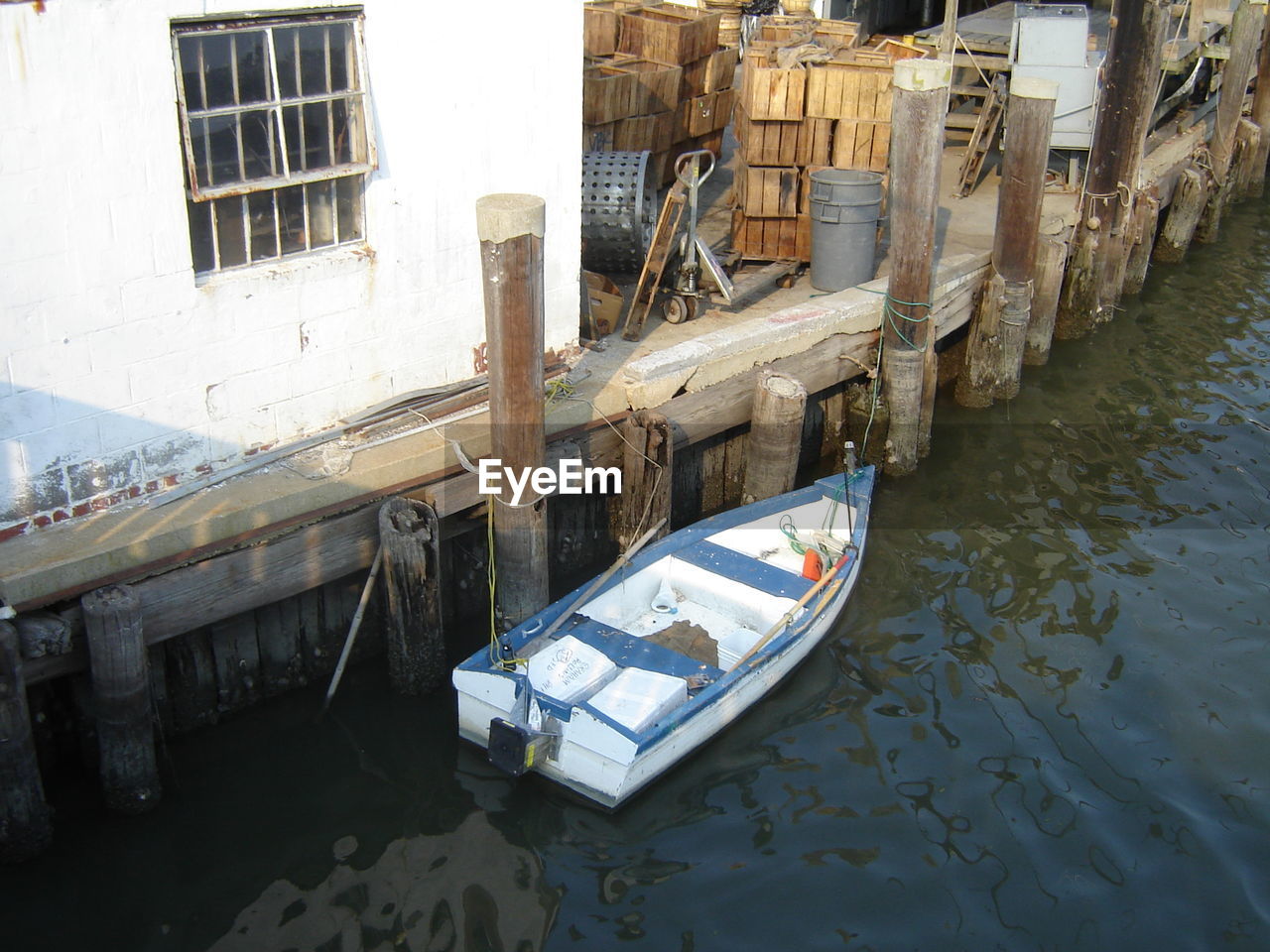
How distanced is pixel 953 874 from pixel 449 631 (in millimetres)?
3711

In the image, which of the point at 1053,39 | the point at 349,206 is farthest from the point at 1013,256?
the point at 349,206

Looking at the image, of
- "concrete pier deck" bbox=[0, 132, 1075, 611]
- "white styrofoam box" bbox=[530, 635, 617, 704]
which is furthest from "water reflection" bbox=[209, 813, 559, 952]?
"concrete pier deck" bbox=[0, 132, 1075, 611]

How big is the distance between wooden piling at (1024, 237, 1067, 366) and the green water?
3.46m

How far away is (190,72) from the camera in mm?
6871

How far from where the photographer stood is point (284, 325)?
7.69 meters

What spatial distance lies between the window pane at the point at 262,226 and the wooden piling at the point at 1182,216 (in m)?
13.0

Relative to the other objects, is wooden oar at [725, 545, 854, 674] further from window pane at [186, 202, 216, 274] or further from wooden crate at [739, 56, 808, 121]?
wooden crate at [739, 56, 808, 121]

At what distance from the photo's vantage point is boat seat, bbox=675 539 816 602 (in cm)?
851

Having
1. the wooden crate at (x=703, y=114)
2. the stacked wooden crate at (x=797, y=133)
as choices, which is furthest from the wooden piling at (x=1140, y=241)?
the wooden crate at (x=703, y=114)

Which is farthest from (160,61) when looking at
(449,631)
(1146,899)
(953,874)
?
(1146,899)

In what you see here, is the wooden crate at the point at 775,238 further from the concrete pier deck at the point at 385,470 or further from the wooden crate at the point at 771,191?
the concrete pier deck at the point at 385,470

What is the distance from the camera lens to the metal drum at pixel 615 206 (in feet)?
34.8

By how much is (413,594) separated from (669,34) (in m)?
8.43

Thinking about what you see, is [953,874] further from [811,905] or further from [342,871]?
[342,871]
